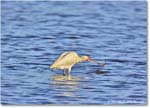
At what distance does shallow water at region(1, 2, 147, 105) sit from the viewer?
5523mm

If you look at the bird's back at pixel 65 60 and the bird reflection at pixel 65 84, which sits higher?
the bird's back at pixel 65 60

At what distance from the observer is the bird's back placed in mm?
5555

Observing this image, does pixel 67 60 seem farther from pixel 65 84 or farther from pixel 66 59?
pixel 65 84

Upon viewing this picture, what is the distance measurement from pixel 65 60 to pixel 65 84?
0.55ft

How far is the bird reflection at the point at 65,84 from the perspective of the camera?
5.53 m

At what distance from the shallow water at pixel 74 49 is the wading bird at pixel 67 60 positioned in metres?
0.03

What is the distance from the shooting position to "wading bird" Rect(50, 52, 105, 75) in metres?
5.56

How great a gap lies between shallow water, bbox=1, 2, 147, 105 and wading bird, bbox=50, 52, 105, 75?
0.03m

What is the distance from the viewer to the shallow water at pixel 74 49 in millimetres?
5523

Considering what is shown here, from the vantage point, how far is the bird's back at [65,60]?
5.55 metres

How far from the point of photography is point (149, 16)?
555cm

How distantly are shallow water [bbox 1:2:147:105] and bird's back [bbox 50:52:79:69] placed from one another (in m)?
0.04

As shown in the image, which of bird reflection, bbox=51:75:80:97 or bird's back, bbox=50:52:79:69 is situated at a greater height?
bird's back, bbox=50:52:79:69

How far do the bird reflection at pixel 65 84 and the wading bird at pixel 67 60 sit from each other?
6 centimetres
